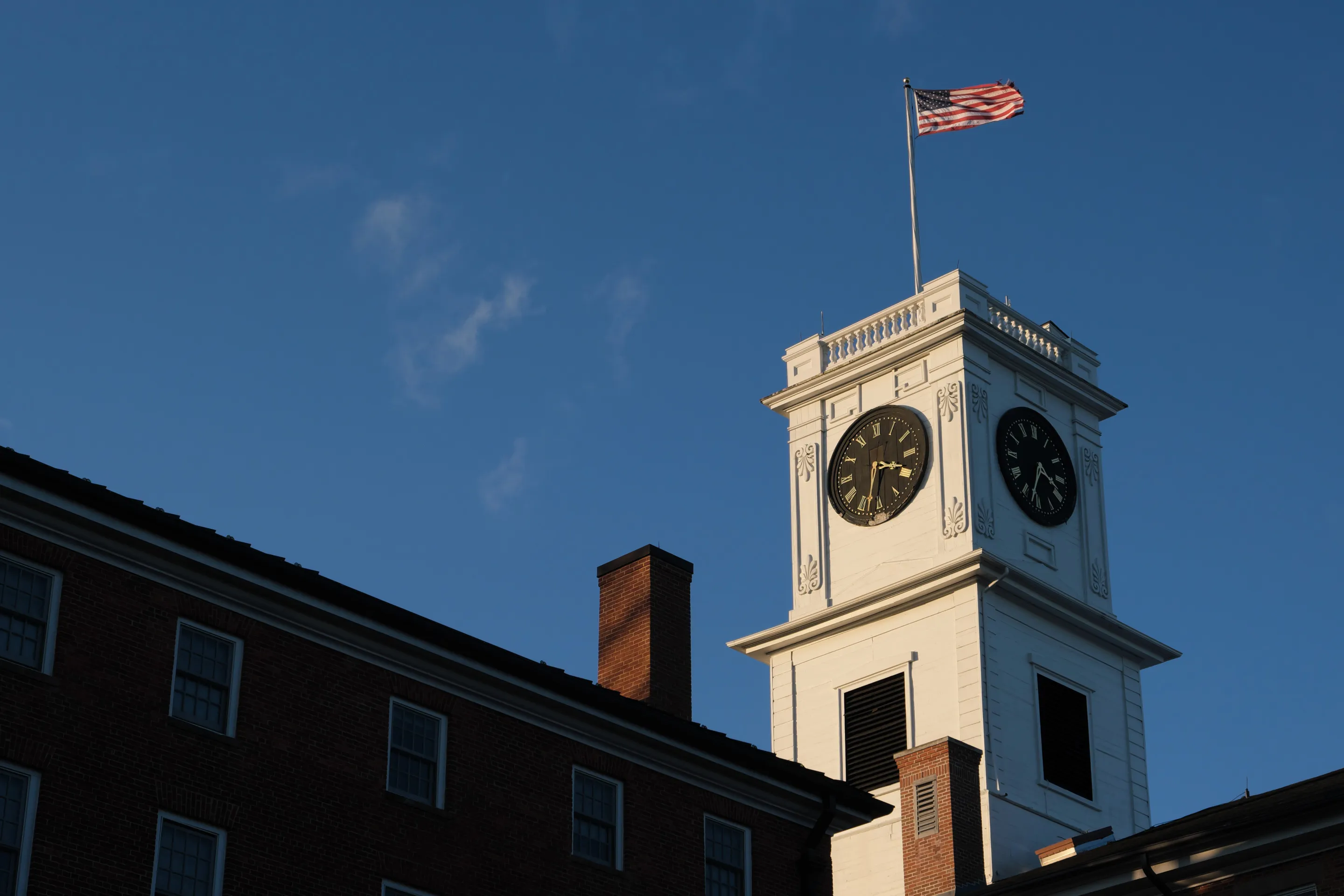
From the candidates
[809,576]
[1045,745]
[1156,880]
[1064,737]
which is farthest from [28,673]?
[809,576]

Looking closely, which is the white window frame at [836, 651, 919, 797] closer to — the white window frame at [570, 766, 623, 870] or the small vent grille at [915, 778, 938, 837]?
the small vent grille at [915, 778, 938, 837]

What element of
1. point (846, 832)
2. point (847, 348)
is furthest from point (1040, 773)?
point (847, 348)

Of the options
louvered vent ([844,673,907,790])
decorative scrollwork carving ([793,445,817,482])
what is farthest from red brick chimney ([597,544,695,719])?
decorative scrollwork carving ([793,445,817,482])

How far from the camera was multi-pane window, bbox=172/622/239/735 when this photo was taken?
2992 cm

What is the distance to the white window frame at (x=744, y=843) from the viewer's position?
36094 mm

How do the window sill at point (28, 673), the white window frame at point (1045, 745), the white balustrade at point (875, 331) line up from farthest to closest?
the white balustrade at point (875, 331) < the white window frame at point (1045, 745) < the window sill at point (28, 673)

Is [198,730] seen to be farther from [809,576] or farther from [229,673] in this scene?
[809,576]

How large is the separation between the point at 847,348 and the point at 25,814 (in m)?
45.9

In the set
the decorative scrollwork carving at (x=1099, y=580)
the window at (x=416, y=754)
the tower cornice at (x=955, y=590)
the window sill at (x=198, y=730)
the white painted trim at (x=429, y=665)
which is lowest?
the window sill at (x=198, y=730)

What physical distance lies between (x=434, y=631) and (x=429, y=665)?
0.56 metres

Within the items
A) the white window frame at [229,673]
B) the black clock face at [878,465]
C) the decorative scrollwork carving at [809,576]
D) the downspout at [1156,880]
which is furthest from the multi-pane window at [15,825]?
the decorative scrollwork carving at [809,576]

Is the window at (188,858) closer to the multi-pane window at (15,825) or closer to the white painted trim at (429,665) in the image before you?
the multi-pane window at (15,825)

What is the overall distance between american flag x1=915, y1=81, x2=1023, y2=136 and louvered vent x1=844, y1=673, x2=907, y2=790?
57.7ft

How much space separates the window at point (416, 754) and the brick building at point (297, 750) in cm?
3
